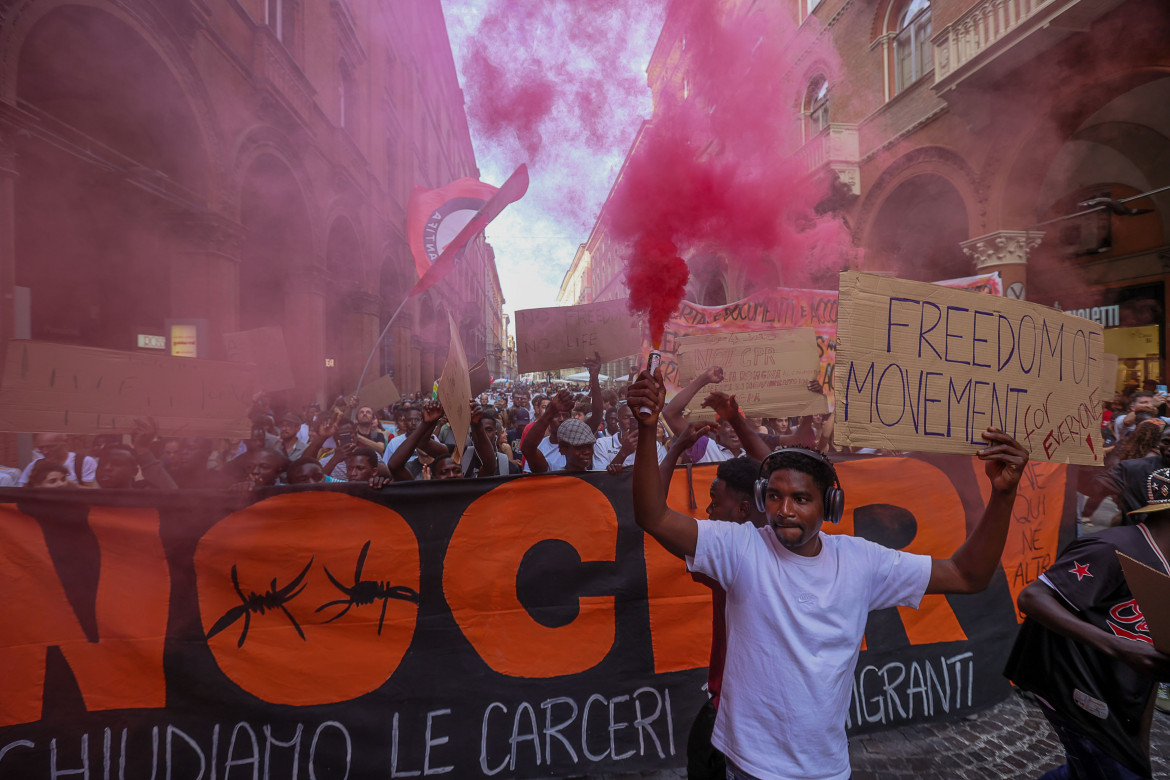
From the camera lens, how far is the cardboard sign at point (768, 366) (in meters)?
4.36

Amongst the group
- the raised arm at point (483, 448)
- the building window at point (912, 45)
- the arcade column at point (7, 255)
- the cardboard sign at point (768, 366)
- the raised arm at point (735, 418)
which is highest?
the building window at point (912, 45)

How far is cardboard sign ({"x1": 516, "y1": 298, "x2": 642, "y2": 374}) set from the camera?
4.64 meters

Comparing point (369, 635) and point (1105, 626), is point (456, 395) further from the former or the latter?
point (1105, 626)

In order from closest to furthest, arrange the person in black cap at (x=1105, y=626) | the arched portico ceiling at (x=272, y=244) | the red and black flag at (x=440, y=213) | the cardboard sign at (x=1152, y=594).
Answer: the cardboard sign at (x=1152, y=594) → the person in black cap at (x=1105, y=626) → the red and black flag at (x=440, y=213) → the arched portico ceiling at (x=272, y=244)

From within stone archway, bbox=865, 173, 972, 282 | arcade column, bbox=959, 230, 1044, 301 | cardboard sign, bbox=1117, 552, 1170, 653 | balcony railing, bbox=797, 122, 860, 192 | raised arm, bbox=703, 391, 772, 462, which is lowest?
cardboard sign, bbox=1117, 552, 1170, 653

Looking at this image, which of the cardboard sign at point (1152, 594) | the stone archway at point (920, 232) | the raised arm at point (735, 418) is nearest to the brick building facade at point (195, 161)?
the raised arm at point (735, 418)

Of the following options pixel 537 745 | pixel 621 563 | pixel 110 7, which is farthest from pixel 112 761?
pixel 110 7

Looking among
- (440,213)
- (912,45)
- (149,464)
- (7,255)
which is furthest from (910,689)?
(912,45)

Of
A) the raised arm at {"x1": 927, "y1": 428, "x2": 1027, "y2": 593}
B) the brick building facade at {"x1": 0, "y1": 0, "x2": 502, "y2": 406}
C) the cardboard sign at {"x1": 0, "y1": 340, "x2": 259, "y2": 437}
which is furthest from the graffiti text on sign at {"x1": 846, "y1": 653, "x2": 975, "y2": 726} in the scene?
the brick building facade at {"x1": 0, "y1": 0, "x2": 502, "y2": 406}

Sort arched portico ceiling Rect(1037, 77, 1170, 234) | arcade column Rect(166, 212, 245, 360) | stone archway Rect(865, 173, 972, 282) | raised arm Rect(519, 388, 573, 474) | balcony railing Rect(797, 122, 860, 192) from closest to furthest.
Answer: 1. raised arm Rect(519, 388, 573, 474)
2. arcade column Rect(166, 212, 245, 360)
3. arched portico ceiling Rect(1037, 77, 1170, 234)
4. stone archway Rect(865, 173, 972, 282)
5. balcony railing Rect(797, 122, 860, 192)

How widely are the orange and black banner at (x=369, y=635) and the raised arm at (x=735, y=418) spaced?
0.73m

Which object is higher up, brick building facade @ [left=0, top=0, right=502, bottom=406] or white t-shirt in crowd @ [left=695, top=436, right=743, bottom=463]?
brick building facade @ [left=0, top=0, right=502, bottom=406]

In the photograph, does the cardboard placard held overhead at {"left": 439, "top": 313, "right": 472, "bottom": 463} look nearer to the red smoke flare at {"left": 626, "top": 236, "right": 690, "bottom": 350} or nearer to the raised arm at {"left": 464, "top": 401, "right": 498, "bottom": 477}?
the raised arm at {"left": 464, "top": 401, "right": 498, "bottom": 477}

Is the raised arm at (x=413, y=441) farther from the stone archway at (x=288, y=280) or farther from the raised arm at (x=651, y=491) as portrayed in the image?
the stone archway at (x=288, y=280)
